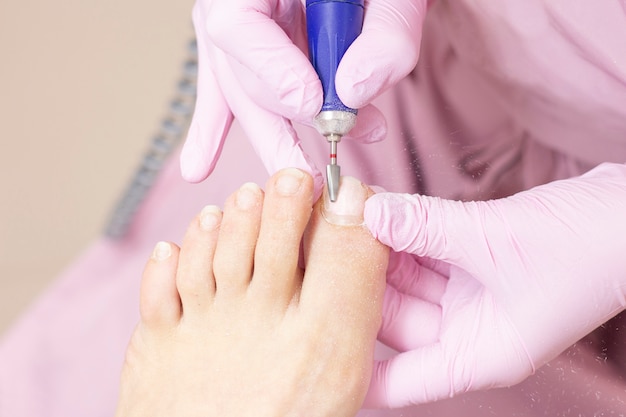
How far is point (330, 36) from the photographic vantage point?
0.66m

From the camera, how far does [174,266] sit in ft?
2.77

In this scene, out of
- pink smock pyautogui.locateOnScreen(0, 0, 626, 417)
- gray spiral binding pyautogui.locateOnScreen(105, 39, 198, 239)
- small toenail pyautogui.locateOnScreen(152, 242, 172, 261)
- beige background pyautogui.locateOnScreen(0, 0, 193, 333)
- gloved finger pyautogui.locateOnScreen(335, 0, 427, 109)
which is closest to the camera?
gloved finger pyautogui.locateOnScreen(335, 0, 427, 109)

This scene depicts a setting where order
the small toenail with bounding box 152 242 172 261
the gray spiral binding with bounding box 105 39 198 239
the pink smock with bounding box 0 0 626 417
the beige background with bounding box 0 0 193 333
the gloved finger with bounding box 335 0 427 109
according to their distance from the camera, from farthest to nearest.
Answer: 1. the beige background with bounding box 0 0 193 333
2. the gray spiral binding with bounding box 105 39 198 239
3. the small toenail with bounding box 152 242 172 261
4. the pink smock with bounding box 0 0 626 417
5. the gloved finger with bounding box 335 0 427 109

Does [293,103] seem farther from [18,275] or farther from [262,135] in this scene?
[18,275]

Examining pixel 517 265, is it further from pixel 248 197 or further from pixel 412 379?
pixel 248 197

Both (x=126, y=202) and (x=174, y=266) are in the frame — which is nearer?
(x=174, y=266)

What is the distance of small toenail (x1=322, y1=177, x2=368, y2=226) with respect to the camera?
2.34 feet

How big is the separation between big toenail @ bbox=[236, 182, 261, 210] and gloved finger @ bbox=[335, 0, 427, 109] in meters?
0.18

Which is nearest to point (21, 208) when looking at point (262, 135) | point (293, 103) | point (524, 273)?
point (262, 135)

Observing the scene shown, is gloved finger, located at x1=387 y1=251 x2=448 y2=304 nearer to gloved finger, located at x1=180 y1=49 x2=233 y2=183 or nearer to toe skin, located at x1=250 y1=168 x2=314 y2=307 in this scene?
toe skin, located at x1=250 y1=168 x2=314 y2=307

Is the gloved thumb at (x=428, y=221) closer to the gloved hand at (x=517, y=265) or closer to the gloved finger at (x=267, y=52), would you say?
the gloved hand at (x=517, y=265)

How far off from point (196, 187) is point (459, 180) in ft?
1.91

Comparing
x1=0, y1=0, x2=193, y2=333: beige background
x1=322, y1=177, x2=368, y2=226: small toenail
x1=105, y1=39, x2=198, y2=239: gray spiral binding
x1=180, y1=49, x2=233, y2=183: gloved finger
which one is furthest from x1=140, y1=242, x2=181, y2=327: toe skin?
x1=0, y1=0, x2=193, y2=333: beige background

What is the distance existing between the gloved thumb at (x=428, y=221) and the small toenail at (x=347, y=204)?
0.05ft
